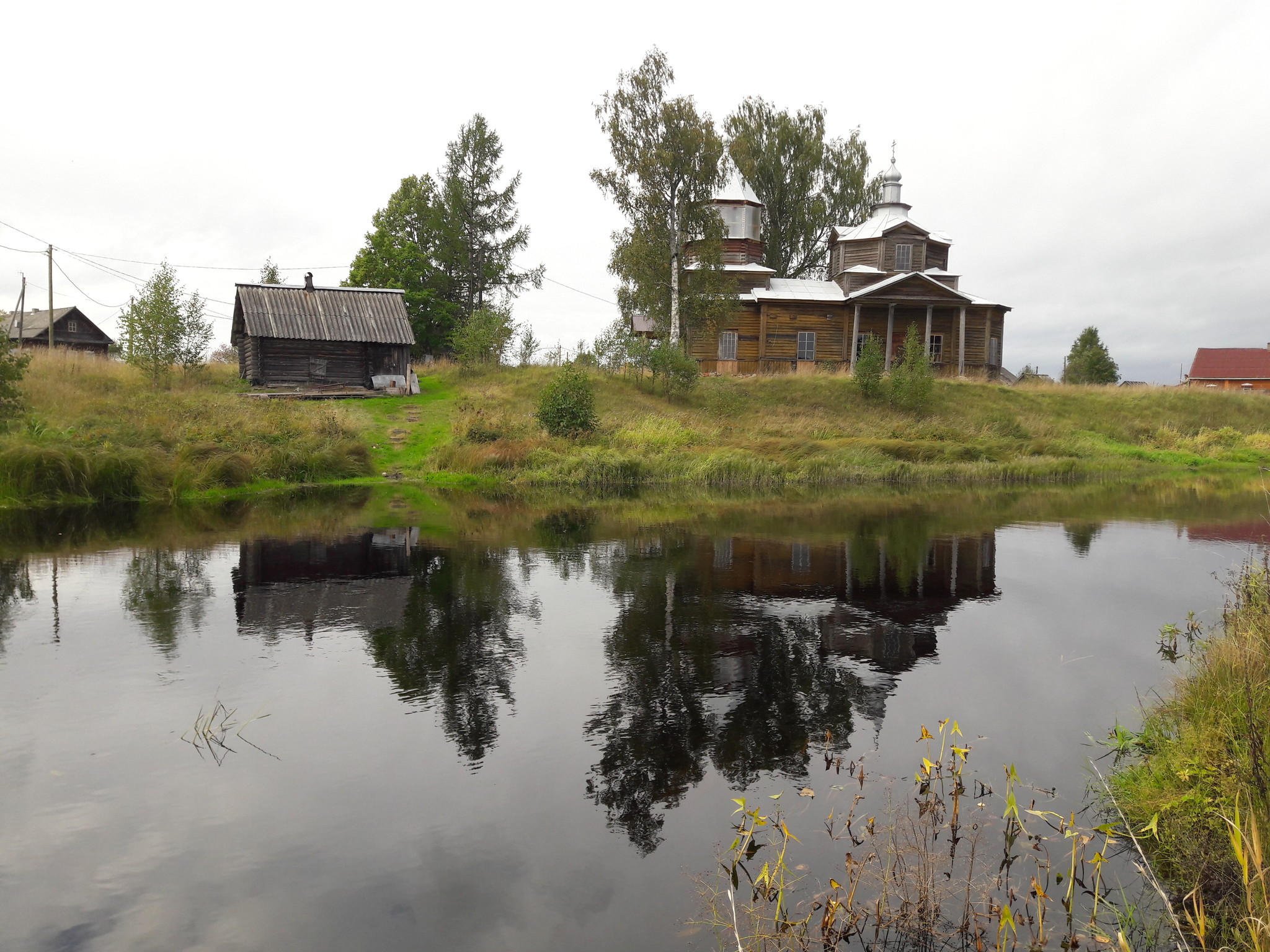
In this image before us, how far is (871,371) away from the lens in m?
32.5

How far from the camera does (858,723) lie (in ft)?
20.2

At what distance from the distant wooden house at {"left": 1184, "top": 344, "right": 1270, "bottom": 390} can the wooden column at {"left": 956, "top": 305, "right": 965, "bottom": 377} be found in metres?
34.2

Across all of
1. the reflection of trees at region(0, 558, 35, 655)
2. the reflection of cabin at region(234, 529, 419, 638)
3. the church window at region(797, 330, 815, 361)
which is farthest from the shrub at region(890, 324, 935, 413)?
the reflection of trees at region(0, 558, 35, 655)

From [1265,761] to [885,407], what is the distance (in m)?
29.9

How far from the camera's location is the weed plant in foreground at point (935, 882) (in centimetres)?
385

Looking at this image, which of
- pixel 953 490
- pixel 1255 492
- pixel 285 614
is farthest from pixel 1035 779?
pixel 1255 492

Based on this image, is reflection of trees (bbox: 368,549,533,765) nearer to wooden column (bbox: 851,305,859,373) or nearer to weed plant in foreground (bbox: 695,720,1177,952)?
weed plant in foreground (bbox: 695,720,1177,952)

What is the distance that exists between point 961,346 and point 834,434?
13.1m

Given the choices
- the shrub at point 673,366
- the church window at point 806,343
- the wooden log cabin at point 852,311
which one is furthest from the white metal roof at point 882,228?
the shrub at point 673,366

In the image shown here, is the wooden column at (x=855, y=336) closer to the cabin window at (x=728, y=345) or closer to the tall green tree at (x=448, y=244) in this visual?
the cabin window at (x=728, y=345)

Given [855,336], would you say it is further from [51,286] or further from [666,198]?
[51,286]

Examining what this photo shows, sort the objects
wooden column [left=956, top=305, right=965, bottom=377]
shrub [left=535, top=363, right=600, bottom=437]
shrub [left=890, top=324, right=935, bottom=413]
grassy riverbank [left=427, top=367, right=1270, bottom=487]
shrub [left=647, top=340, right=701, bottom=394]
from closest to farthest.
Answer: grassy riverbank [left=427, top=367, right=1270, bottom=487] < shrub [left=535, top=363, right=600, bottom=437] < shrub [left=647, top=340, right=701, bottom=394] < shrub [left=890, top=324, right=935, bottom=413] < wooden column [left=956, top=305, right=965, bottom=377]

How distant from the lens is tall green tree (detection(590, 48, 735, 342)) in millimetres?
32438

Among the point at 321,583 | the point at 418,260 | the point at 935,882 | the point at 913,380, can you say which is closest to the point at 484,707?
the point at 935,882
